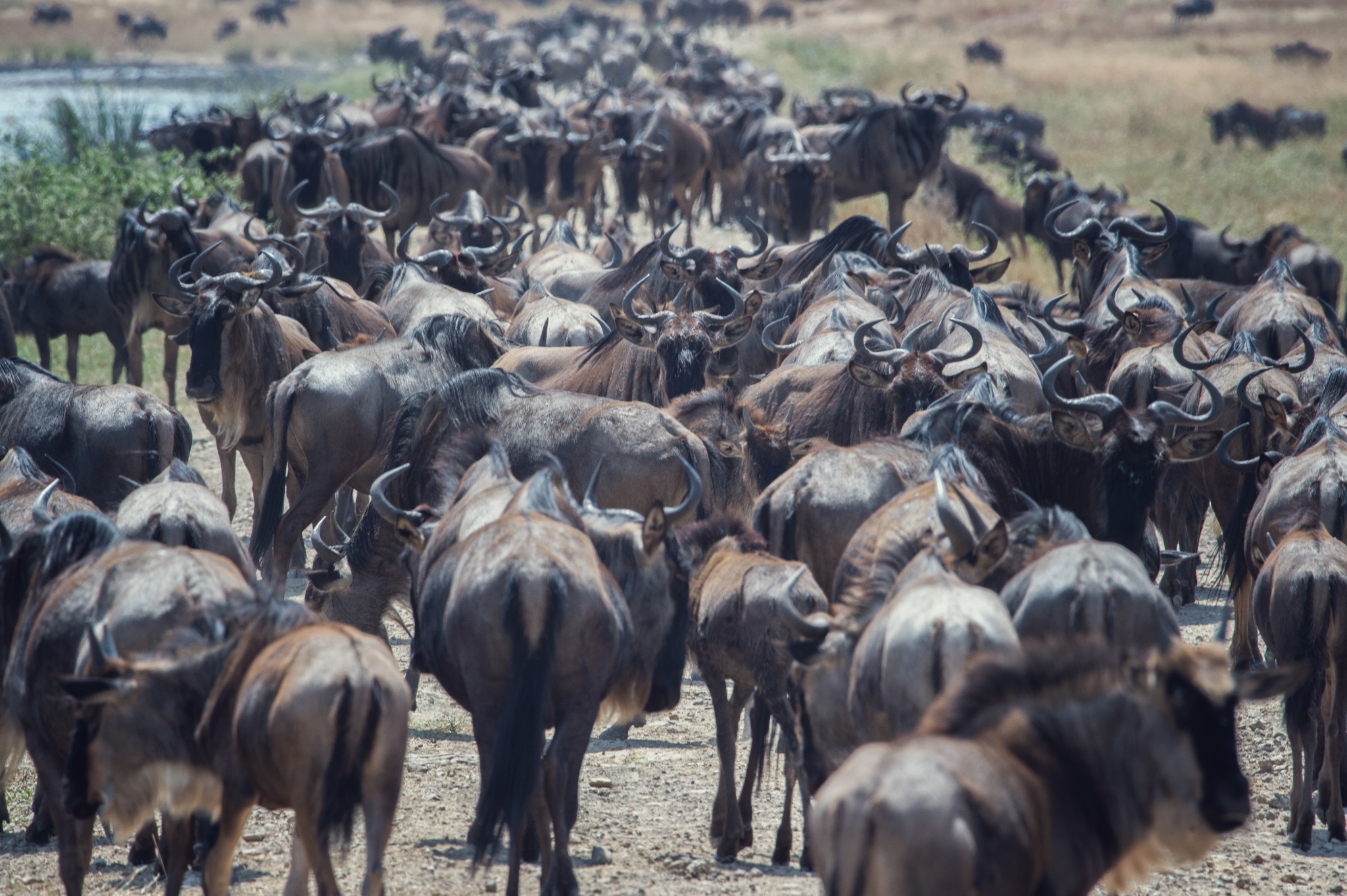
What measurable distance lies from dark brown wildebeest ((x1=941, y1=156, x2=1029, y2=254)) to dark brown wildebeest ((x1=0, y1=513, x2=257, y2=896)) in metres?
18.5

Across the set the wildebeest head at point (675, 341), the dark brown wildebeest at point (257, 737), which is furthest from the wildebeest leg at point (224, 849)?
the wildebeest head at point (675, 341)

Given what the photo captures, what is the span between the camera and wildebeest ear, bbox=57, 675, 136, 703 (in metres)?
3.88

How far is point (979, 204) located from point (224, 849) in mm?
19446

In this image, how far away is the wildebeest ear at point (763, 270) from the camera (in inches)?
471

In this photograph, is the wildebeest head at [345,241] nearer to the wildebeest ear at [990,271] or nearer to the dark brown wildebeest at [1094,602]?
the wildebeest ear at [990,271]

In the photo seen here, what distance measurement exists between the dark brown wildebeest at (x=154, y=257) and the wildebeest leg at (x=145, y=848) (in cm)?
758

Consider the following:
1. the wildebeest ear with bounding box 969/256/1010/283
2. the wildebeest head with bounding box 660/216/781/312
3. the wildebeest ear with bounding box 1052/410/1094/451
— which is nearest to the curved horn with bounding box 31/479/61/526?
the wildebeest ear with bounding box 1052/410/1094/451

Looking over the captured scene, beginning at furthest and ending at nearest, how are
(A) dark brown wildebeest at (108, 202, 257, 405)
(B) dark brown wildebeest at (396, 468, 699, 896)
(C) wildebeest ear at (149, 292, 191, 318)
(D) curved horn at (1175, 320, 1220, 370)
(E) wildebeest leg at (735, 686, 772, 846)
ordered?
(A) dark brown wildebeest at (108, 202, 257, 405), (C) wildebeest ear at (149, 292, 191, 318), (D) curved horn at (1175, 320, 1220, 370), (E) wildebeest leg at (735, 686, 772, 846), (B) dark brown wildebeest at (396, 468, 699, 896)

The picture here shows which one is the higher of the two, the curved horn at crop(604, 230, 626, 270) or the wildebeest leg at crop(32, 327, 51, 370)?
the curved horn at crop(604, 230, 626, 270)

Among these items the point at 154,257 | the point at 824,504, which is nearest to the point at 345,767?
the point at 824,504

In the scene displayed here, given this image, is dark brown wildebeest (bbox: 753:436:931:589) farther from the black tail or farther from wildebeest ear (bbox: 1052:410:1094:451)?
the black tail

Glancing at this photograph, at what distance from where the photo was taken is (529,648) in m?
4.36

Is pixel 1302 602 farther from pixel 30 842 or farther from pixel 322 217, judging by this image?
pixel 322 217

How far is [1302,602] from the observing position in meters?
5.44
